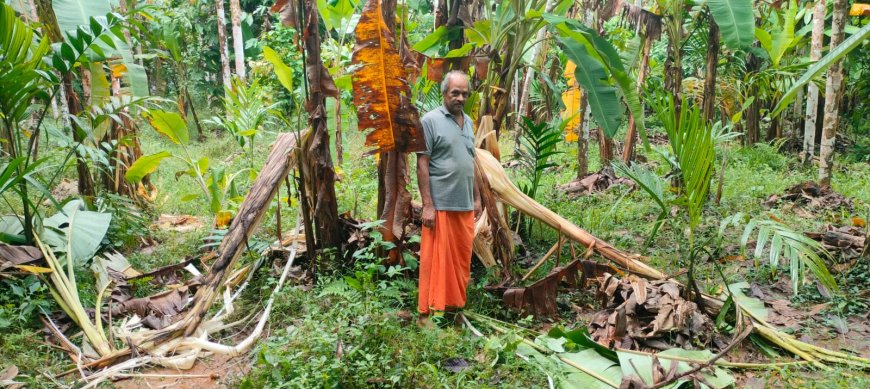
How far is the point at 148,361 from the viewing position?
3.79m

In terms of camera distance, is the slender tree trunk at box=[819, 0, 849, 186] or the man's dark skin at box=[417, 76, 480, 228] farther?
the slender tree trunk at box=[819, 0, 849, 186]

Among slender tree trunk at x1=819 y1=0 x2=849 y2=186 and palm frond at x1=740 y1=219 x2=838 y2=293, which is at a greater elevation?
slender tree trunk at x1=819 y1=0 x2=849 y2=186

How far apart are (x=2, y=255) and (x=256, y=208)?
1.71 meters

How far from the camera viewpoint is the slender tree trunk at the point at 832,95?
6.34 metres

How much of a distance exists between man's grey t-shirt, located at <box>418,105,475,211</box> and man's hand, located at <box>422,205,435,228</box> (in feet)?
0.15

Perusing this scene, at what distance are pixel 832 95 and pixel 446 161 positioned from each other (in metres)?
4.88

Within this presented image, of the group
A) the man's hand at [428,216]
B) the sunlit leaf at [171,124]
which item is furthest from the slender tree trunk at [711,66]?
the sunlit leaf at [171,124]

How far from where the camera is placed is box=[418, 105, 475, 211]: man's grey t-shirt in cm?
416

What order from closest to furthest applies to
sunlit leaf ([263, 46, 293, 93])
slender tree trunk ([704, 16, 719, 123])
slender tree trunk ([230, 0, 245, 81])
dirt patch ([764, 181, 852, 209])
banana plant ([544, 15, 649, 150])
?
banana plant ([544, 15, 649, 150]), sunlit leaf ([263, 46, 293, 93]), dirt patch ([764, 181, 852, 209]), slender tree trunk ([704, 16, 719, 123]), slender tree trunk ([230, 0, 245, 81])

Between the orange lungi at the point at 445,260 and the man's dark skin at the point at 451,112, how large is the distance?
0.22 ft

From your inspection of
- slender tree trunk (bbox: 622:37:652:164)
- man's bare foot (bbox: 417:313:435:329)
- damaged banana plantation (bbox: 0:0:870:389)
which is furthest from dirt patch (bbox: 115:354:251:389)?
slender tree trunk (bbox: 622:37:652:164)

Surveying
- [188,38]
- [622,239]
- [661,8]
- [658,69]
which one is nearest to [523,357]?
[622,239]

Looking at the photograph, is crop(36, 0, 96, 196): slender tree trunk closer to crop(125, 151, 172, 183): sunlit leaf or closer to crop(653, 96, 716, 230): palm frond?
crop(125, 151, 172, 183): sunlit leaf

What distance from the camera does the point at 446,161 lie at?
4.18m
